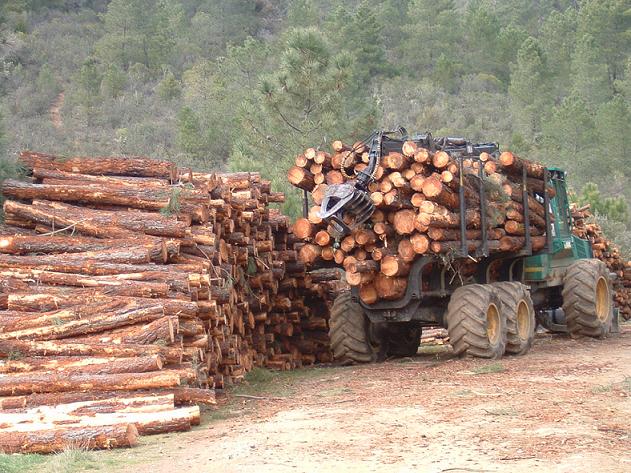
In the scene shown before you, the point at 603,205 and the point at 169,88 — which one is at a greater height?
the point at 169,88

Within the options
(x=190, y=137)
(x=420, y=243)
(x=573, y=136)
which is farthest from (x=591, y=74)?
(x=420, y=243)

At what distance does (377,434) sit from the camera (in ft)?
26.4

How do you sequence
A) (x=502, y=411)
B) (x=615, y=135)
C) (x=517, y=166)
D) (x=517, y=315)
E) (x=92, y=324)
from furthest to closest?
(x=615, y=135), (x=517, y=166), (x=517, y=315), (x=92, y=324), (x=502, y=411)

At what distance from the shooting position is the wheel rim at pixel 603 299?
1670 centimetres

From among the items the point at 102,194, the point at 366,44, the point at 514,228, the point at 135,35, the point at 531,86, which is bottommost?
the point at 514,228

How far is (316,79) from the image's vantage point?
2730 cm

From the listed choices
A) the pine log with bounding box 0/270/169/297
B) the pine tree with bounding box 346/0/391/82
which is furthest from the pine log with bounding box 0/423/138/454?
the pine tree with bounding box 346/0/391/82

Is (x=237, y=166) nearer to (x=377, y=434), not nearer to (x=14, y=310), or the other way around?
(x=14, y=310)

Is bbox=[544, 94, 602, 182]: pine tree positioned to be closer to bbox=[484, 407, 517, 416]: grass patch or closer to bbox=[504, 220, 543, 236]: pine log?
bbox=[504, 220, 543, 236]: pine log

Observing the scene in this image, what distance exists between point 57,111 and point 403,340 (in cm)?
3745

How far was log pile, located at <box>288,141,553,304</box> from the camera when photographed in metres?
12.6

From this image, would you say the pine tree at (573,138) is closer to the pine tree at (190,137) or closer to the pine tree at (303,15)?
the pine tree at (190,137)

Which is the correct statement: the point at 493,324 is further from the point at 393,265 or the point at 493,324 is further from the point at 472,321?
the point at 393,265

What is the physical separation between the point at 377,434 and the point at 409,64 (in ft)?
157
